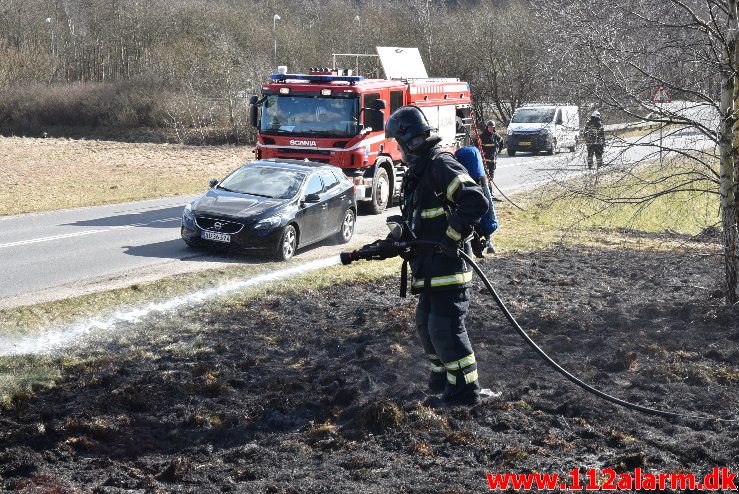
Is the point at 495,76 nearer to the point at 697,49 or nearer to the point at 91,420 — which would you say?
the point at 697,49

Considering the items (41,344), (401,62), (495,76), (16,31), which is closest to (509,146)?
(495,76)

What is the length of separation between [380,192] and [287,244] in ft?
19.0

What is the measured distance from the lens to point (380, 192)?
19266 millimetres

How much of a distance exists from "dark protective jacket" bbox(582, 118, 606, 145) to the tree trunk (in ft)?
3.97

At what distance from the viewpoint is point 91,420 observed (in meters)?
6.10

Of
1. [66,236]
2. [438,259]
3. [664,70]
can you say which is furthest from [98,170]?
[438,259]

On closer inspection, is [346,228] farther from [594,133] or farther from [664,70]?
[664,70]

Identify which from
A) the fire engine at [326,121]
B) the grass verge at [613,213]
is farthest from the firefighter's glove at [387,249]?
the fire engine at [326,121]

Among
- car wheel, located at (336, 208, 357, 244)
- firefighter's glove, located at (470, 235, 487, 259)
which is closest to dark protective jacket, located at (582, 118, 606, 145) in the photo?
firefighter's glove, located at (470, 235, 487, 259)

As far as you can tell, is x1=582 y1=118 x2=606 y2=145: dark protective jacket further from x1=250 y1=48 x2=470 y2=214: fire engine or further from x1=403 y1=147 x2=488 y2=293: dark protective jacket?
x1=250 y1=48 x2=470 y2=214: fire engine

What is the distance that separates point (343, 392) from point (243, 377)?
98cm

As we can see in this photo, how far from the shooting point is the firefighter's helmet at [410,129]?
21.0ft

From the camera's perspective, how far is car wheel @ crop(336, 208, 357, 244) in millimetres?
15672

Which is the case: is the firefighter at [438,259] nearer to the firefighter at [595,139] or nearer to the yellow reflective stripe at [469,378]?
the yellow reflective stripe at [469,378]
